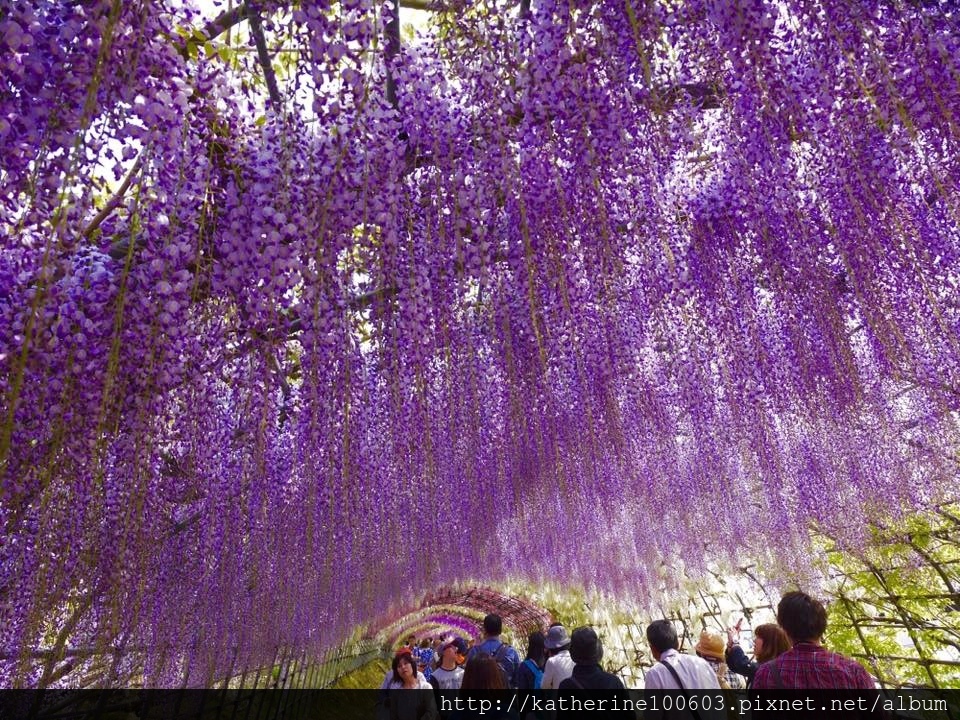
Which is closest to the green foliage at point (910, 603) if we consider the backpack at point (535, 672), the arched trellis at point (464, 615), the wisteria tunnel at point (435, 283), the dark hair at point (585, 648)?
the wisteria tunnel at point (435, 283)

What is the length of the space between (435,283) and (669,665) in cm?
290

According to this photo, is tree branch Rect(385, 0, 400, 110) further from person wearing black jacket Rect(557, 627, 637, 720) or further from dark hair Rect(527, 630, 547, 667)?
dark hair Rect(527, 630, 547, 667)

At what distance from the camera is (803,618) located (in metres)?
2.86

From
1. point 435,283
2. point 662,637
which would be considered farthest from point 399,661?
point 435,283

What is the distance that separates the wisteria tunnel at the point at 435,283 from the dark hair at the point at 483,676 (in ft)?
5.45

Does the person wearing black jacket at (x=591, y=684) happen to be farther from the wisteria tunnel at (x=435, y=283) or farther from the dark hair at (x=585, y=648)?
the wisteria tunnel at (x=435, y=283)

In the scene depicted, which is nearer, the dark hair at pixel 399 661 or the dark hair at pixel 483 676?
the dark hair at pixel 483 676

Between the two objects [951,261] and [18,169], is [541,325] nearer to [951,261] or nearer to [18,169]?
[951,261]

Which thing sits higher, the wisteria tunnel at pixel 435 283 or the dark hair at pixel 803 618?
the wisteria tunnel at pixel 435 283

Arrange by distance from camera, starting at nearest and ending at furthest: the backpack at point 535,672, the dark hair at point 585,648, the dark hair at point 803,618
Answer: the dark hair at point 803,618 → the dark hair at point 585,648 → the backpack at point 535,672

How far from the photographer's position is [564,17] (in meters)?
3.19

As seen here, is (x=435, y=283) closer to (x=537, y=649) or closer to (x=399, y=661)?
(x=399, y=661)

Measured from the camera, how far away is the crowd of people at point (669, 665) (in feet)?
8.92

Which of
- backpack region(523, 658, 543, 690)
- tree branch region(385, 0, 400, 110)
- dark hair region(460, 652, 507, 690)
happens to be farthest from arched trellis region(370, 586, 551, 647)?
tree branch region(385, 0, 400, 110)
